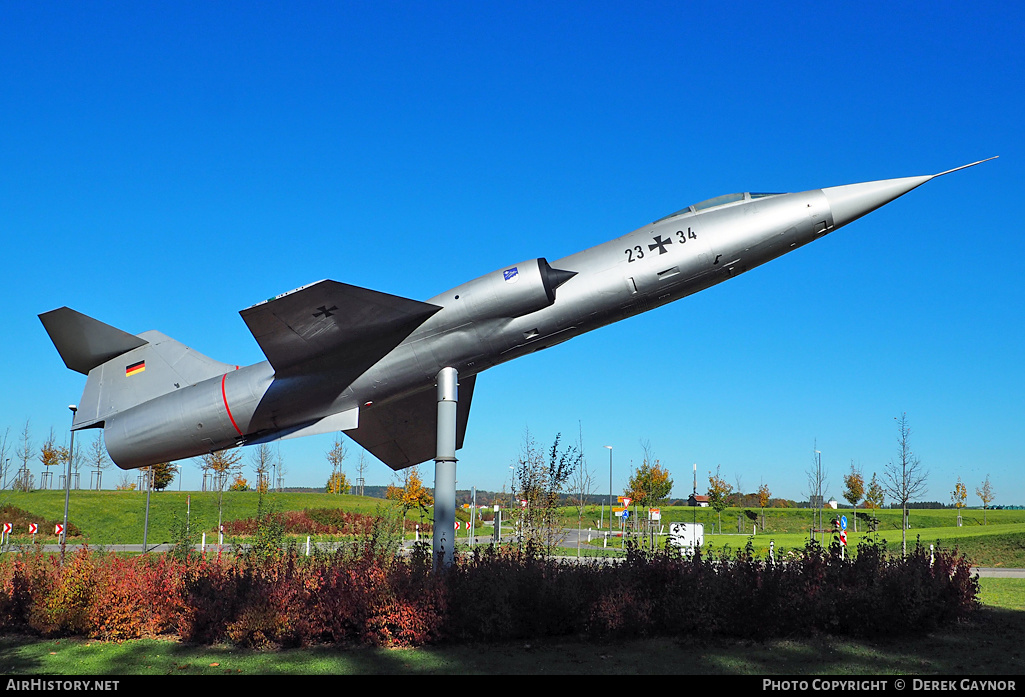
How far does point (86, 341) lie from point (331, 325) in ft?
17.8

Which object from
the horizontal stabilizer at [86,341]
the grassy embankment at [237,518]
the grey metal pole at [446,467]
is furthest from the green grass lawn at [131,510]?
the grey metal pole at [446,467]

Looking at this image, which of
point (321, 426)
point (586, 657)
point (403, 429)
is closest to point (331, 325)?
point (321, 426)

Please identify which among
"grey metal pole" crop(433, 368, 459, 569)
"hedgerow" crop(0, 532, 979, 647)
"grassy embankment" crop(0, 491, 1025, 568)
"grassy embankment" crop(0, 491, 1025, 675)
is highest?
"grey metal pole" crop(433, 368, 459, 569)

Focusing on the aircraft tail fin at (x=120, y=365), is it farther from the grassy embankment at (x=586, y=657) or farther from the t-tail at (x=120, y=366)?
the grassy embankment at (x=586, y=657)

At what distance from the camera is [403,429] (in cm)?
1510

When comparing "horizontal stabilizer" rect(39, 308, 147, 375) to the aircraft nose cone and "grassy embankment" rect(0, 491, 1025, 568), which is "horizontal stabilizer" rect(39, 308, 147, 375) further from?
"grassy embankment" rect(0, 491, 1025, 568)

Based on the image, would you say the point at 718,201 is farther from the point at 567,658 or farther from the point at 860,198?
the point at 567,658

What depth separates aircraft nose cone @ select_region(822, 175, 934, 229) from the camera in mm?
10805

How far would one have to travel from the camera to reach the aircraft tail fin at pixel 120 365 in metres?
13.2

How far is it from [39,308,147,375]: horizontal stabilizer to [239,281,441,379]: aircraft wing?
12.5 ft

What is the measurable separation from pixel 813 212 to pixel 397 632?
8531 millimetres

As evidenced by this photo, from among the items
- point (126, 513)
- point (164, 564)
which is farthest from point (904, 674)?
point (126, 513)

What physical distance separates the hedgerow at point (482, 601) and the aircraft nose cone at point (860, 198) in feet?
17.1

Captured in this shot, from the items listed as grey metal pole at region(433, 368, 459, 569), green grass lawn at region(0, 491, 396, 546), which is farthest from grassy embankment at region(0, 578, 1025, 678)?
green grass lawn at region(0, 491, 396, 546)
